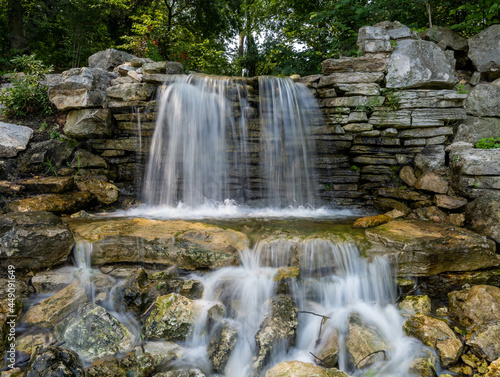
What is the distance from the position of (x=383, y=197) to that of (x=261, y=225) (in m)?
3.05

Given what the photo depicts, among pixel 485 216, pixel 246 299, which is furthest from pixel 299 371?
pixel 485 216

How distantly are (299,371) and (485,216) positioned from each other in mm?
4047

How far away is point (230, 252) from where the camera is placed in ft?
12.6

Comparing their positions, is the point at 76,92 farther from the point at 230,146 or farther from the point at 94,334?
the point at 94,334

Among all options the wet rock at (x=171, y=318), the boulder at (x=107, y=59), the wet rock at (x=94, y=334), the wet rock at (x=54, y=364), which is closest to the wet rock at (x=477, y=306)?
the wet rock at (x=171, y=318)

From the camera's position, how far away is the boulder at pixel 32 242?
137 inches

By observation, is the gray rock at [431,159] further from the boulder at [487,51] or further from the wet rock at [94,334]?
the wet rock at [94,334]

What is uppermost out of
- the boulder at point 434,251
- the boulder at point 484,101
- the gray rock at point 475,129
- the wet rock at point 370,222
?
the boulder at point 484,101

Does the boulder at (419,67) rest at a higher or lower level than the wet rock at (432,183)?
higher

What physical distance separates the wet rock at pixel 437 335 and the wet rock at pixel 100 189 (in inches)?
223

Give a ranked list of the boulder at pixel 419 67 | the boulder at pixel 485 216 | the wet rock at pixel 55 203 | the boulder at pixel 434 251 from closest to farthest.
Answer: the boulder at pixel 434 251, the boulder at pixel 485 216, the wet rock at pixel 55 203, the boulder at pixel 419 67

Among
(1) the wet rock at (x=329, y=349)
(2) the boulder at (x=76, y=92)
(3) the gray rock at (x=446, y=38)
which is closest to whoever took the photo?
(1) the wet rock at (x=329, y=349)

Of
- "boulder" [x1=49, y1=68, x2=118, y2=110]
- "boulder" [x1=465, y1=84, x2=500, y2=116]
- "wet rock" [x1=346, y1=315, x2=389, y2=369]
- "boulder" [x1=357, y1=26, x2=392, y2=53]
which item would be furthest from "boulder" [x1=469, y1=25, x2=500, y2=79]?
"boulder" [x1=49, y1=68, x2=118, y2=110]

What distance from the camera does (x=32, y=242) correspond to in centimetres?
352
